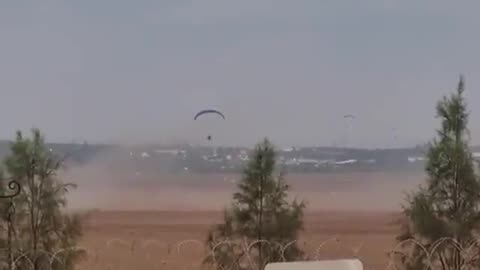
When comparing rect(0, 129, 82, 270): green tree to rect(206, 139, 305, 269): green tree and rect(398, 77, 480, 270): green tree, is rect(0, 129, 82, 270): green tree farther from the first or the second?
rect(398, 77, 480, 270): green tree

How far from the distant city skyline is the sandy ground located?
204mm

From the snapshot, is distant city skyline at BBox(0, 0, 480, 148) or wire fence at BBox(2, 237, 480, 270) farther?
distant city skyline at BBox(0, 0, 480, 148)

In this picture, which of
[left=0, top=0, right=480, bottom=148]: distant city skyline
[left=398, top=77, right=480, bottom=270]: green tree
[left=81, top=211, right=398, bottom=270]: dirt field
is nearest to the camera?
[left=398, top=77, right=480, bottom=270]: green tree

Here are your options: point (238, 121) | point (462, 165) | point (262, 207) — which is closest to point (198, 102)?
point (238, 121)

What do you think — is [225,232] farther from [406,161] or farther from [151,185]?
[406,161]

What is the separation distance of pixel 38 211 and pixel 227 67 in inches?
42.6

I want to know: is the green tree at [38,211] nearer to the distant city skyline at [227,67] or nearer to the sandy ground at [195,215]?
the sandy ground at [195,215]

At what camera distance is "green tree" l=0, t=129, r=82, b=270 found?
4.37m

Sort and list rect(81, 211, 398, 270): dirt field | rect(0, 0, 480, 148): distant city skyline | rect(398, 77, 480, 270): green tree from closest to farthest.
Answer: rect(398, 77, 480, 270): green tree, rect(81, 211, 398, 270): dirt field, rect(0, 0, 480, 148): distant city skyline

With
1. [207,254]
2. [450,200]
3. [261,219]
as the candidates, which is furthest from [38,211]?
[450,200]

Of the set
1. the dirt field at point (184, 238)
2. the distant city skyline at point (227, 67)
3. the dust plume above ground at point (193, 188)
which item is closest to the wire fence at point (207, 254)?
the dirt field at point (184, 238)

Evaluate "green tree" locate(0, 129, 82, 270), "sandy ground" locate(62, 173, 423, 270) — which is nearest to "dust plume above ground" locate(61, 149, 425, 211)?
"sandy ground" locate(62, 173, 423, 270)

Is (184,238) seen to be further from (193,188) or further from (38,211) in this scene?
(38,211)

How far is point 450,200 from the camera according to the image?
435 centimetres
